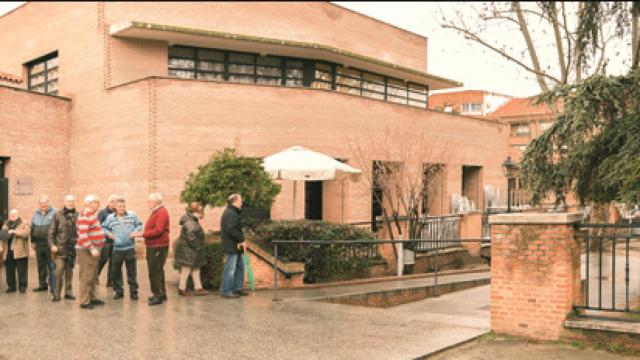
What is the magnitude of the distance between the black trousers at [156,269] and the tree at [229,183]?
2.47 metres

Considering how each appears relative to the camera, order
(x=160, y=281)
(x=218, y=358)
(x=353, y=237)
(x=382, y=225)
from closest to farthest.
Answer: (x=218, y=358) < (x=160, y=281) < (x=353, y=237) < (x=382, y=225)

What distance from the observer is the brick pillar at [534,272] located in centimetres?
761

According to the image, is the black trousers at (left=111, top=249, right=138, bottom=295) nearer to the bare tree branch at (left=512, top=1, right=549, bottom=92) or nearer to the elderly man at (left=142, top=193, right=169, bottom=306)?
the elderly man at (left=142, top=193, right=169, bottom=306)

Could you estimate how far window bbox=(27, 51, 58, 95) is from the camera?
71.7 ft

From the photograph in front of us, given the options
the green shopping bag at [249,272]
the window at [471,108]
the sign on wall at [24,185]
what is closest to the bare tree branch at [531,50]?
the green shopping bag at [249,272]

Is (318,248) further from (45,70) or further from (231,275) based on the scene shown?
(45,70)

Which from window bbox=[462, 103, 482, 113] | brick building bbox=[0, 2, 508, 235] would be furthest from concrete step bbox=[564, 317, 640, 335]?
window bbox=[462, 103, 482, 113]

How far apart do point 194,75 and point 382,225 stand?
7897mm

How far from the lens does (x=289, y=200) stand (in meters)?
19.5

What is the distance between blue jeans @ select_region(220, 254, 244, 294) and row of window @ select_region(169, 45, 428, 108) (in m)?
10.5

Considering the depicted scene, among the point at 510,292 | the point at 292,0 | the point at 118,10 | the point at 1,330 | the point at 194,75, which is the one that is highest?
the point at 292,0

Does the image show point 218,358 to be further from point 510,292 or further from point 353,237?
point 353,237


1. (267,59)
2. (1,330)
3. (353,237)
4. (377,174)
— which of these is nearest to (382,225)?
(377,174)

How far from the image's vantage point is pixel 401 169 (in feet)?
72.4
